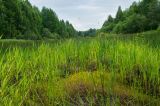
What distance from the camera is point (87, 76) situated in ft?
15.8

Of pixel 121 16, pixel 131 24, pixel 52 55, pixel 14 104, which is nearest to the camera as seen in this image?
pixel 14 104

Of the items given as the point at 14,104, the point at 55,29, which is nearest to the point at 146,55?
the point at 14,104

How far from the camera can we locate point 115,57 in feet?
15.8

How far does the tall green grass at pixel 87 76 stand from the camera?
13.6ft

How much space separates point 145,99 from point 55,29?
95.6 metres

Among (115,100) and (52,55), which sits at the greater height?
(52,55)

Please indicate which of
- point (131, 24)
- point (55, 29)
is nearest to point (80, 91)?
point (131, 24)

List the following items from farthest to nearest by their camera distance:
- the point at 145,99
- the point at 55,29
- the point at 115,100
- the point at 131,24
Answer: the point at 55,29, the point at 131,24, the point at 145,99, the point at 115,100

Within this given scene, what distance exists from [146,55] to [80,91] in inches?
42.9

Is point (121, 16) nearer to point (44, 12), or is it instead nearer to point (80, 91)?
point (44, 12)

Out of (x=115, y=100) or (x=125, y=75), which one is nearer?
(x=115, y=100)

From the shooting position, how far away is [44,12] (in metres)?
105

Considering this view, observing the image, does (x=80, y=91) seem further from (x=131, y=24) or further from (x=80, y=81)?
(x=131, y=24)

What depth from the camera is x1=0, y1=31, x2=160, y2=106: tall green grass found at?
4145 millimetres
